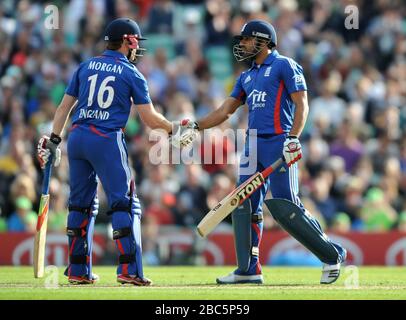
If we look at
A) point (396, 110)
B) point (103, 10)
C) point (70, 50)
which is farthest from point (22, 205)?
point (396, 110)

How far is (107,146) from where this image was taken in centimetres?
902

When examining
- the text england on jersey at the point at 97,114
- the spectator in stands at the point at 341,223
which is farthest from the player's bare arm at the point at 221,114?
the spectator in stands at the point at 341,223

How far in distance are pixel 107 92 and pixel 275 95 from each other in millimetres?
1542

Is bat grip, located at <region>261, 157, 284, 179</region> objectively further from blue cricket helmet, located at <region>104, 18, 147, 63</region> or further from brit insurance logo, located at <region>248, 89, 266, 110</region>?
blue cricket helmet, located at <region>104, 18, 147, 63</region>

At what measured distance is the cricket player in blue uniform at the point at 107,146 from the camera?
900cm

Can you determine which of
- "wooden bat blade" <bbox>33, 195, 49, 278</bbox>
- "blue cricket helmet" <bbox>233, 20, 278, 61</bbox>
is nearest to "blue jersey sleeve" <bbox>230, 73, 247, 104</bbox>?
"blue cricket helmet" <bbox>233, 20, 278, 61</bbox>

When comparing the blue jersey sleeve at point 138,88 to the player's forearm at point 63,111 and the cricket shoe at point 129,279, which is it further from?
the cricket shoe at point 129,279

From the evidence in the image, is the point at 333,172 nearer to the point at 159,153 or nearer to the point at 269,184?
the point at 159,153

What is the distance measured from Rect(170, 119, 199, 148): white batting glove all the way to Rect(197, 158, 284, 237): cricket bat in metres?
0.75

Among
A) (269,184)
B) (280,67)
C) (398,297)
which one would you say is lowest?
(398,297)

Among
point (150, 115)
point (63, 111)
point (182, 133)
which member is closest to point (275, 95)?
point (182, 133)

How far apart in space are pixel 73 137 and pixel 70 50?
25.4 feet

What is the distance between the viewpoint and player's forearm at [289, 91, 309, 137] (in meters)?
9.32

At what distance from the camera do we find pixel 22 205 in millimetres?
13914
